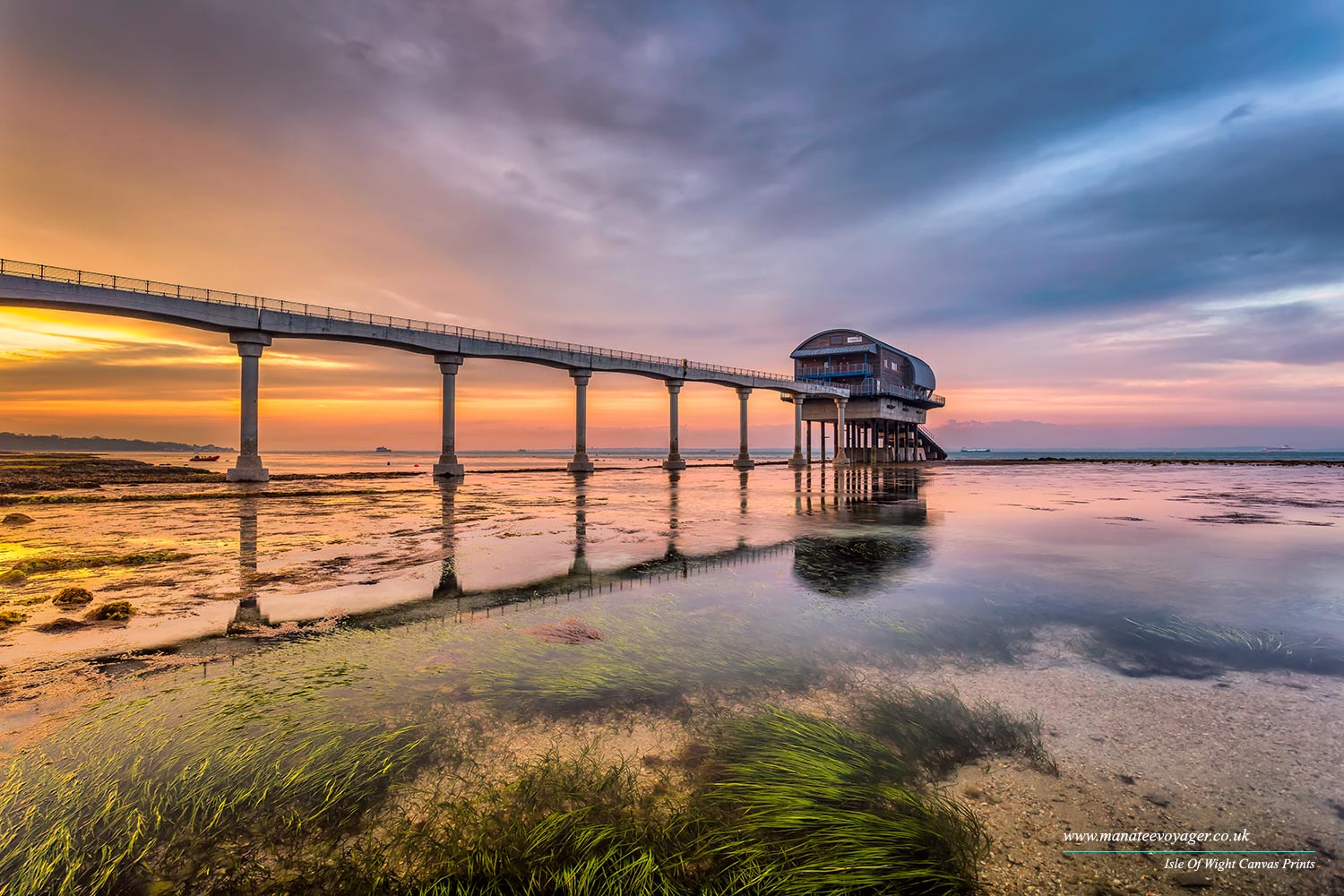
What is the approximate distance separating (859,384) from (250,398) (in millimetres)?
59222

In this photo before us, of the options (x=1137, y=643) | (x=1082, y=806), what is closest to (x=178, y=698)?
(x=1082, y=806)

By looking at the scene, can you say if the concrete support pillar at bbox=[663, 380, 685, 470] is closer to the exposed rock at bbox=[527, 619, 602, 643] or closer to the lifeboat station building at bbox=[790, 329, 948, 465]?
the lifeboat station building at bbox=[790, 329, 948, 465]

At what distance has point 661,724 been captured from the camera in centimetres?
428

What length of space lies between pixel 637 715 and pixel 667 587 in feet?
13.5

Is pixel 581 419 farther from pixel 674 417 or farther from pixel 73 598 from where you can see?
pixel 73 598

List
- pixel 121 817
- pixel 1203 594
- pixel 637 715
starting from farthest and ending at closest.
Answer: pixel 1203 594
pixel 637 715
pixel 121 817

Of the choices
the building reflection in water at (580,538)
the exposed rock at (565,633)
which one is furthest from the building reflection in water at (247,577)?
the building reflection in water at (580,538)

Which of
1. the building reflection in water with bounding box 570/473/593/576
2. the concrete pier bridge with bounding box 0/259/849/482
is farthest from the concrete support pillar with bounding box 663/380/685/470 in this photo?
the building reflection in water with bounding box 570/473/593/576

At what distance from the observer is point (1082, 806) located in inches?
125

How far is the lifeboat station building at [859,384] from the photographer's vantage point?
63344 mm

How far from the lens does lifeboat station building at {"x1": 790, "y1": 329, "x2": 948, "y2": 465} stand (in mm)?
63344

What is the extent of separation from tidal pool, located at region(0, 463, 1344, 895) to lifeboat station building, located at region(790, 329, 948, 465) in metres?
55.1

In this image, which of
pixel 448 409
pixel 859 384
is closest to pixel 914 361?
pixel 859 384

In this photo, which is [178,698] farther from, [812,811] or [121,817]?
[812,811]
